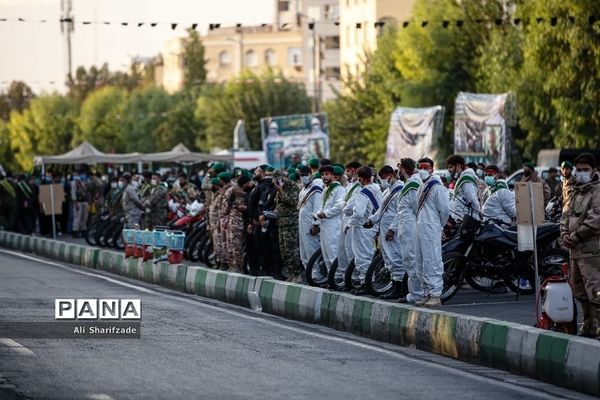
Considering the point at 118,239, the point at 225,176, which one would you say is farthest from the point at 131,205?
the point at 225,176

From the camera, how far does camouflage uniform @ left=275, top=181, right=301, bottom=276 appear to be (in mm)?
26953

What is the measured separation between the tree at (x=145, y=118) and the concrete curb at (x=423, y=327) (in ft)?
370

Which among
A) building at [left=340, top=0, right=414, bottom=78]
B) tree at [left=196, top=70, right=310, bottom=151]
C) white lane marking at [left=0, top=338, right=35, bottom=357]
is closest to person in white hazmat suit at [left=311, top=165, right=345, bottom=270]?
white lane marking at [left=0, top=338, right=35, bottom=357]

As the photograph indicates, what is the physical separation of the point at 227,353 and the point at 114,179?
3209 cm

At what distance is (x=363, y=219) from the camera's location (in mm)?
23969

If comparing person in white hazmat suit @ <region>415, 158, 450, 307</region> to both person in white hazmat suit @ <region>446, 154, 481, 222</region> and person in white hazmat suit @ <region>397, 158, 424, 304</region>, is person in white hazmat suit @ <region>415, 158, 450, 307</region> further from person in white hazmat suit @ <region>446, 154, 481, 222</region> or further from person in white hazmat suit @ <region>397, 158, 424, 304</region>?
person in white hazmat suit @ <region>446, 154, 481, 222</region>

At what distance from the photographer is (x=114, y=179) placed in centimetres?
4825

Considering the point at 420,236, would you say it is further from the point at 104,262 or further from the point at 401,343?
the point at 104,262

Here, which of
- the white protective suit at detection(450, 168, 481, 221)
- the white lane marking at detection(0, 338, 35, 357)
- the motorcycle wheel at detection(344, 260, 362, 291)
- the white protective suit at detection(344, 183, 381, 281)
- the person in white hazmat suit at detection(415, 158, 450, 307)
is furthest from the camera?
the white protective suit at detection(344, 183, 381, 281)

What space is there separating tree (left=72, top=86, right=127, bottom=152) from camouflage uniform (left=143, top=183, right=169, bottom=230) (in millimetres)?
97945

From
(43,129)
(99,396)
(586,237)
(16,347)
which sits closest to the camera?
(99,396)

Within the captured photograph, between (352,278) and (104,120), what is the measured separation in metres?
129

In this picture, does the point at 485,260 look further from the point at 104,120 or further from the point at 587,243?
the point at 104,120

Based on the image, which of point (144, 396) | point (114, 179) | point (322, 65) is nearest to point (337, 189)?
point (144, 396)
